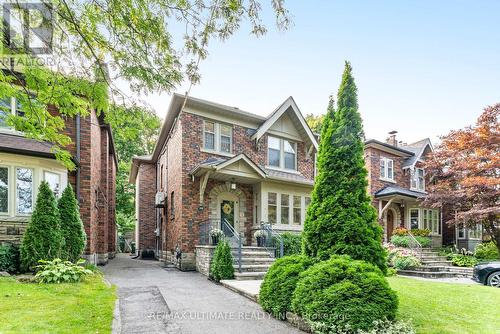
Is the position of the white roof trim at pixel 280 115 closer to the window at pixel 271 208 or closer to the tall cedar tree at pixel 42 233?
the window at pixel 271 208

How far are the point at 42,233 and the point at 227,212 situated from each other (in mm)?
7209

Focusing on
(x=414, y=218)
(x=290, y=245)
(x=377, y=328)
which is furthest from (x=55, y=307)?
(x=414, y=218)

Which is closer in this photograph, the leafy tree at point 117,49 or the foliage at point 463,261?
the leafy tree at point 117,49

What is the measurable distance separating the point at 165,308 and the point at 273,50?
5.44 metres

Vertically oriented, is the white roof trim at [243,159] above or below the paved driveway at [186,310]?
above

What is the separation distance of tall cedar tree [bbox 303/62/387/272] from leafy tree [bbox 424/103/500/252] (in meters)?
13.0

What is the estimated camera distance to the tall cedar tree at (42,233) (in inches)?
351

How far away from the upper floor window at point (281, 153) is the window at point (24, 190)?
9.83 metres

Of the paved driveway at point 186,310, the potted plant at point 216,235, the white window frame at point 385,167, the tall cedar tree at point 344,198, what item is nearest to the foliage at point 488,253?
the white window frame at point 385,167

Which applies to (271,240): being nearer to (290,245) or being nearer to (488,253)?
(290,245)

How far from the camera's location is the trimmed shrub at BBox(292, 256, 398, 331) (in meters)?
4.65

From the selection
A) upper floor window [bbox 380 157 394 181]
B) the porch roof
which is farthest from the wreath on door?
upper floor window [bbox 380 157 394 181]

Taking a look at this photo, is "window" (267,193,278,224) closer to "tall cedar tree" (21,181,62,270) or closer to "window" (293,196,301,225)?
"window" (293,196,301,225)

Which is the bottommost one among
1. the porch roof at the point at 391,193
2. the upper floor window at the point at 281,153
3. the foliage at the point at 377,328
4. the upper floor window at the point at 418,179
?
the foliage at the point at 377,328
